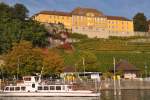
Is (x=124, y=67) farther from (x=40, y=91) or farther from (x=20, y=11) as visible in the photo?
(x=20, y=11)

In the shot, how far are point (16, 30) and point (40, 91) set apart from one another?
6221 centimetres

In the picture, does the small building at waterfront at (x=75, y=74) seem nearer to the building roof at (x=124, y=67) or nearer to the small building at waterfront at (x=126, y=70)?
the building roof at (x=124, y=67)

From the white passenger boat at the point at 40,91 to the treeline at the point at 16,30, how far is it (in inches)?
1903

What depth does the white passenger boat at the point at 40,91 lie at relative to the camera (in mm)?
72062

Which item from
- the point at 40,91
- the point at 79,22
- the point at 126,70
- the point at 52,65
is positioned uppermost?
the point at 79,22

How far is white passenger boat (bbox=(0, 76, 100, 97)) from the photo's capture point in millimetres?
72062

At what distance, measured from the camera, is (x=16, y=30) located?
133250 mm

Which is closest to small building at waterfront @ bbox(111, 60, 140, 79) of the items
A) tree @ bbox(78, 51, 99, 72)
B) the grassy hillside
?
tree @ bbox(78, 51, 99, 72)

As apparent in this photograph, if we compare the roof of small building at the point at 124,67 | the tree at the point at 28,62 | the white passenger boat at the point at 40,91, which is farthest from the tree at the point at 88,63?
the white passenger boat at the point at 40,91

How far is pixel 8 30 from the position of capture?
433ft

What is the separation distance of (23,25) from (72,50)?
1841 centimetres

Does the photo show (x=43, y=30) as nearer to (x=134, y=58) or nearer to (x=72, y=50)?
(x=72, y=50)

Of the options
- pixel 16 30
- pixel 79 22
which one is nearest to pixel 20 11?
pixel 16 30

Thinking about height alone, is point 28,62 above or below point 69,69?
above
